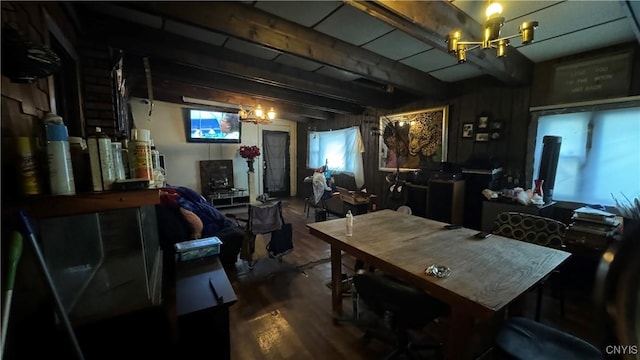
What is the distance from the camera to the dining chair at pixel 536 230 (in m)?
1.95

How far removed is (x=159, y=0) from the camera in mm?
1701

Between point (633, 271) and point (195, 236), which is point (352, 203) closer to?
point (195, 236)

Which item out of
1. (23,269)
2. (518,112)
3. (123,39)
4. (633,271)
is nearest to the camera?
(633,271)

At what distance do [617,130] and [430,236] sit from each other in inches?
90.5

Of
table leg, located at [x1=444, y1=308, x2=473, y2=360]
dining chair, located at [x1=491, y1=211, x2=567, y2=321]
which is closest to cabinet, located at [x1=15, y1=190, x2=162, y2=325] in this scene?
table leg, located at [x1=444, y1=308, x2=473, y2=360]

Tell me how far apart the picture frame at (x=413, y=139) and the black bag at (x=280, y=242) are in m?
→ 2.31

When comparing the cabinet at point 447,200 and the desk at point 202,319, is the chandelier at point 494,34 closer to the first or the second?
the cabinet at point 447,200

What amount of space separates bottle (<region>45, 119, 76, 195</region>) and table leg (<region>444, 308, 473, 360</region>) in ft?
5.36

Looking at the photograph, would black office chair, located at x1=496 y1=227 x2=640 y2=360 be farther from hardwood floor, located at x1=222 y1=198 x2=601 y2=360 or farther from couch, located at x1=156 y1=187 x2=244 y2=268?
couch, located at x1=156 y1=187 x2=244 y2=268

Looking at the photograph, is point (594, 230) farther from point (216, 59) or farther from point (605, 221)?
Answer: point (216, 59)

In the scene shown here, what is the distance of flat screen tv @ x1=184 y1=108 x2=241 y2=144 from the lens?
5648 mm

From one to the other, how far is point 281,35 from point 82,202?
188cm

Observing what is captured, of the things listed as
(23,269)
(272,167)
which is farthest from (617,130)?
(272,167)

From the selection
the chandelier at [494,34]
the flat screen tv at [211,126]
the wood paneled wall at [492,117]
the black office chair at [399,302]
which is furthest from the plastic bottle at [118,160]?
the flat screen tv at [211,126]
